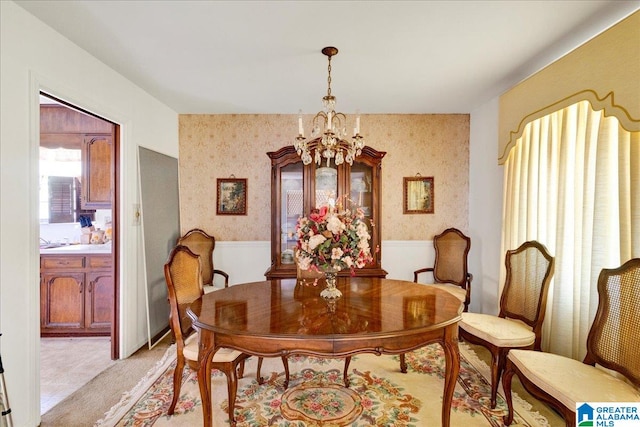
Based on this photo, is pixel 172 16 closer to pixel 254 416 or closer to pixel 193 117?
pixel 193 117

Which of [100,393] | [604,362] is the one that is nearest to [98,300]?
[100,393]

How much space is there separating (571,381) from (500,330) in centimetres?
59

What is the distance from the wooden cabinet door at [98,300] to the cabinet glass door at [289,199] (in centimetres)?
184

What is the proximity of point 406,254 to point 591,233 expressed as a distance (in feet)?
6.71

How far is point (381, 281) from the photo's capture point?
8.16ft

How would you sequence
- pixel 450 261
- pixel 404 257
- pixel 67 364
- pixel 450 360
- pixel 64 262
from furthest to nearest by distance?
pixel 404 257 → pixel 450 261 → pixel 64 262 → pixel 67 364 → pixel 450 360

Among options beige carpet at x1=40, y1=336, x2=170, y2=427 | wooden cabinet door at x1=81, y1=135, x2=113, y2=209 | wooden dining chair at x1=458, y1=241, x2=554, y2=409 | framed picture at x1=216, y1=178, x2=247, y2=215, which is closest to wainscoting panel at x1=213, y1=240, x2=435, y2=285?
framed picture at x1=216, y1=178, x2=247, y2=215

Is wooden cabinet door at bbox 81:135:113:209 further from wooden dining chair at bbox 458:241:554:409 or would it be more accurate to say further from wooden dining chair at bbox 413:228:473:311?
wooden dining chair at bbox 458:241:554:409

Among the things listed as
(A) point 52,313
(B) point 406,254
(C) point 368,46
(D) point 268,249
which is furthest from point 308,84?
(A) point 52,313

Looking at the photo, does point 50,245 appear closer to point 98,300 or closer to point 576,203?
point 98,300

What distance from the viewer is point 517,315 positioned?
7.93 feet

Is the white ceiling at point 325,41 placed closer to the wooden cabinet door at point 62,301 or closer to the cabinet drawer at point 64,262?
the cabinet drawer at point 64,262

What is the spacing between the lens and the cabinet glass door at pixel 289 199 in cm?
366

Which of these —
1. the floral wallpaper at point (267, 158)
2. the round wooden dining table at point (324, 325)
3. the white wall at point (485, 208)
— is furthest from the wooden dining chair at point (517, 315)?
the floral wallpaper at point (267, 158)
